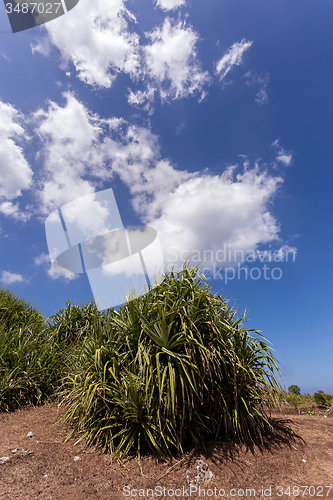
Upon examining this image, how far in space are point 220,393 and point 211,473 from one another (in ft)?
3.19

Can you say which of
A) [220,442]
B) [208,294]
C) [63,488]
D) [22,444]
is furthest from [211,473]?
[22,444]

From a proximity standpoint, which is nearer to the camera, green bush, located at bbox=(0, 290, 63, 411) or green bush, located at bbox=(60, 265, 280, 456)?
green bush, located at bbox=(60, 265, 280, 456)

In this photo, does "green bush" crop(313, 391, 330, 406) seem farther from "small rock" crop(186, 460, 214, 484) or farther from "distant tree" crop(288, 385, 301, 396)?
"small rock" crop(186, 460, 214, 484)

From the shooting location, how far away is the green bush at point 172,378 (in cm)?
381

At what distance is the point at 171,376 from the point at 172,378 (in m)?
0.03

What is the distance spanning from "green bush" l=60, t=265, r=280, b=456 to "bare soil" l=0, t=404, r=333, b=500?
23 cm

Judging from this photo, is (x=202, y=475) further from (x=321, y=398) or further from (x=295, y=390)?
(x=295, y=390)

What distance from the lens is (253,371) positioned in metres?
4.48

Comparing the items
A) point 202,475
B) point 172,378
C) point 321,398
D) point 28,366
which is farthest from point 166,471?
point 321,398

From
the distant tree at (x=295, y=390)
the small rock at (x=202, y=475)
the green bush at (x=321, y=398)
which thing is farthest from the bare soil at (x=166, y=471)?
the distant tree at (x=295, y=390)

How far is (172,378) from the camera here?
11.8 feet

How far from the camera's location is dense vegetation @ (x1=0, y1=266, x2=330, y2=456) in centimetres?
382

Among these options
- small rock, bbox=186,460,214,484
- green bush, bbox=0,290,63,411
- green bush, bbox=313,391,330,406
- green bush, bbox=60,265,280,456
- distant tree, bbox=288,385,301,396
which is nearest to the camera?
small rock, bbox=186,460,214,484

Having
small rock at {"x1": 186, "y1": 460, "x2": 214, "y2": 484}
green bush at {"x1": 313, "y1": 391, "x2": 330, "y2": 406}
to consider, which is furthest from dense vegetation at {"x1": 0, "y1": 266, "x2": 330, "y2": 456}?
green bush at {"x1": 313, "y1": 391, "x2": 330, "y2": 406}
